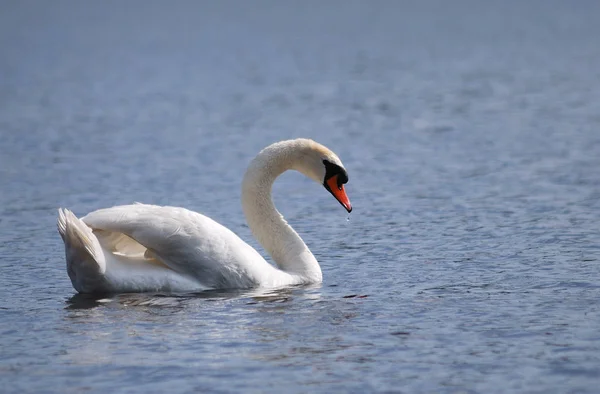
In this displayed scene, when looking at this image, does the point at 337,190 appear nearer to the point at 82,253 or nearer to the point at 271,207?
the point at 271,207

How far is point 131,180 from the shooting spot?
18.4m

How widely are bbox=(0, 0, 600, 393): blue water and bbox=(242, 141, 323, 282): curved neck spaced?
46cm

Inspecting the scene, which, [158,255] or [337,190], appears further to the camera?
[337,190]

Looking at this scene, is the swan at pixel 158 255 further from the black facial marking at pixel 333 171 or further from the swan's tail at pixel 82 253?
the black facial marking at pixel 333 171

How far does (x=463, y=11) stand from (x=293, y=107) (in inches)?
2181

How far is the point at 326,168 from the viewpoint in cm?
1206

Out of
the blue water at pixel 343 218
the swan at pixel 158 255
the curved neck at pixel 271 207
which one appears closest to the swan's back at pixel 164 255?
the swan at pixel 158 255

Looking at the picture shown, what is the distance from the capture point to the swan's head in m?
→ 12.0

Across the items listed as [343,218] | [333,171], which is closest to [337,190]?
[333,171]

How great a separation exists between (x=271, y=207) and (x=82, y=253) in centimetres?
234

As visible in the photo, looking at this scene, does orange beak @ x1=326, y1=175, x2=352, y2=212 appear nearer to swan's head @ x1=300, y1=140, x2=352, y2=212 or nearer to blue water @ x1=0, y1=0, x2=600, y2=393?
swan's head @ x1=300, y1=140, x2=352, y2=212

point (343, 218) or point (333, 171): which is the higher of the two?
point (333, 171)

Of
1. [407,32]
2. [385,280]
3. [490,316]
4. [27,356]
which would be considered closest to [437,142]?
[385,280]

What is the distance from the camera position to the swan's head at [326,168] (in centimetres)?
1202
